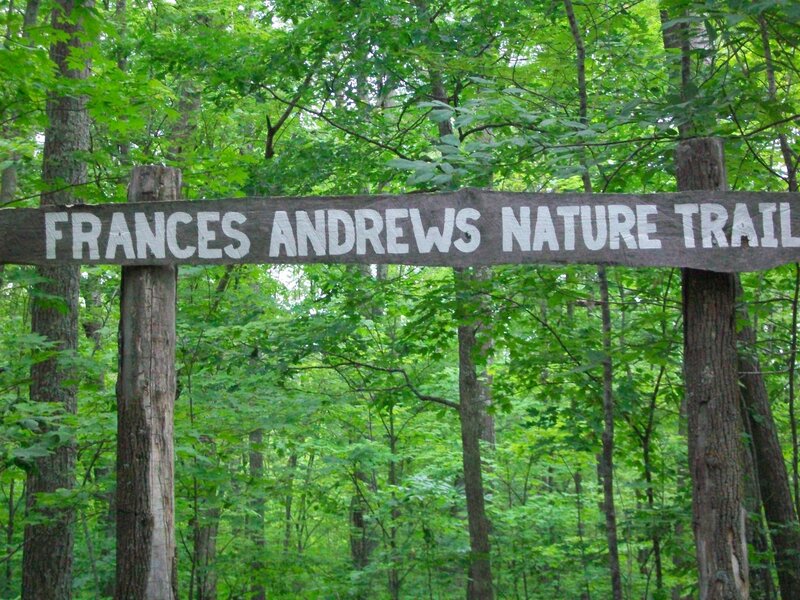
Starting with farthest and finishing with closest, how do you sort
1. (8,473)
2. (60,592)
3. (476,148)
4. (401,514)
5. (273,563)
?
(401,514), (273,563), (60,592), (8,473), (476,148)

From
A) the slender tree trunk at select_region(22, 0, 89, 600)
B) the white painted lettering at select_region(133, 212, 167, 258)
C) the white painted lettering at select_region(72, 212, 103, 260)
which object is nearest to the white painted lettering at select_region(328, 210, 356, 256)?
the white painted lettering at select_region(133, 212, 167, 258)

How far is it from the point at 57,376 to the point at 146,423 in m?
4.68

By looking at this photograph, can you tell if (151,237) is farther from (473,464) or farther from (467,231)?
(473,464)

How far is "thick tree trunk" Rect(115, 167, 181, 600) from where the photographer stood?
126 inches

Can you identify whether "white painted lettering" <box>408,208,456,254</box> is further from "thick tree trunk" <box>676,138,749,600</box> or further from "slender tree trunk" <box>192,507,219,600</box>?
"slender tree trunk" <box>192,507,219,600</box>

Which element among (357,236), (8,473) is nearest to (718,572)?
(357,236)

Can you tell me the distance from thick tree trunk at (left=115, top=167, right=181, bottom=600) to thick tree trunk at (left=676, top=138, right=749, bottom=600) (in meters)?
2.19

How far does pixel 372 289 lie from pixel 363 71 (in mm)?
2088

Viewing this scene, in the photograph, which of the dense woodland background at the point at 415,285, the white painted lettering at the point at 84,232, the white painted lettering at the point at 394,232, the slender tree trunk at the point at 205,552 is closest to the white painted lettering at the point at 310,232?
the white painted lettering at the point at 394,232

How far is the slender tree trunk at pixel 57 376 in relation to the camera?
23.4 feet

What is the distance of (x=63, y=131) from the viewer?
7.34m

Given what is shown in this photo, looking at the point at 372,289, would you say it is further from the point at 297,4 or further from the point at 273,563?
the point at 273,563

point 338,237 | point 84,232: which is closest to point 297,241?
point 338,237

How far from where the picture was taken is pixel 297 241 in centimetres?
330
